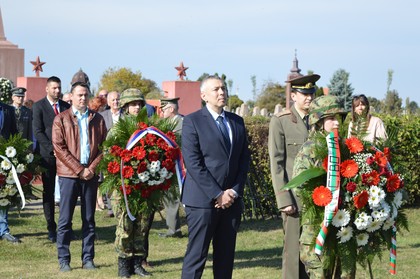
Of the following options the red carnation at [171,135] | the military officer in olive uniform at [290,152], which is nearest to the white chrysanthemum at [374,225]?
the military officer in olive uniform at [290,152]

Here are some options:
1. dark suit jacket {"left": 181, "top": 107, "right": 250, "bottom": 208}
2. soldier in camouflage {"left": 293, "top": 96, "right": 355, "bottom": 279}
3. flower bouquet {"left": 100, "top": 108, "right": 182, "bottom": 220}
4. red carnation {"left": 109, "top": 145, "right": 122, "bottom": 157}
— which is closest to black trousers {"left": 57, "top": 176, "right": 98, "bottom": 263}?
flower bouquet {"left": 100, "top": 108, "right": 182, "bottom": 220}

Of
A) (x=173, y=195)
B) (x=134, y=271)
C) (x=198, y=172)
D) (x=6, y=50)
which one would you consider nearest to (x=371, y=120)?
(x=173, y=195)

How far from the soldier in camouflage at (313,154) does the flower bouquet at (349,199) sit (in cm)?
10

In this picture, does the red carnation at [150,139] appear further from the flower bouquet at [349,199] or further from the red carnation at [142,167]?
the flower bouquet at [349,199]

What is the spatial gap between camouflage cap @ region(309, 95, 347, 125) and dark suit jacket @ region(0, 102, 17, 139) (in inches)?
243

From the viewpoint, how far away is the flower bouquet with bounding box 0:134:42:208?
11.4 meters

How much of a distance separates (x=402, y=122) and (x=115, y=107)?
613cm

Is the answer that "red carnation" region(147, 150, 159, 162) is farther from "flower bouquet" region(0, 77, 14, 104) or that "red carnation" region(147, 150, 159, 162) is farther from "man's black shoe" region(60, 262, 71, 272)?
Result: "flower bouquet" region(0, 77, 14, 104)

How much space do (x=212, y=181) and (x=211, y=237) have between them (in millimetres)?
561

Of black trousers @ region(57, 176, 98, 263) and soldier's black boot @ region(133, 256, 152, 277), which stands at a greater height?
black trousers @ region(57, 176, 98, 263)

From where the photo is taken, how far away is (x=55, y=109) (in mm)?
12398

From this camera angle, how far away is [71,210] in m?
10.5

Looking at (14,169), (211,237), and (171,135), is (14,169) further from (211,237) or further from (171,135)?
(211,237)

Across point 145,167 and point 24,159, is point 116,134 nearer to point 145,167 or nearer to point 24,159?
point 145,167
